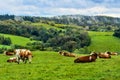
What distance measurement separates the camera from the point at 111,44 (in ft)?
461

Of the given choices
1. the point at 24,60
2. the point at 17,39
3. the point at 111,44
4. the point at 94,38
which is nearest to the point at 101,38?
the point at 94,38

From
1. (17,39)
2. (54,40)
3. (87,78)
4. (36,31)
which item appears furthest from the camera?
(36,31)

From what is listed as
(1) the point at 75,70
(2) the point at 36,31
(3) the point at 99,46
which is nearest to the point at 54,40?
(3) the point at 99,46

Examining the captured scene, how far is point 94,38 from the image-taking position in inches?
6009

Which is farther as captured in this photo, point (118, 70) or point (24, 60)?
point (24, 60)

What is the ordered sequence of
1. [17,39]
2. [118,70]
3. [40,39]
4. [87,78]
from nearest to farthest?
[87,78]
[118,70]
[17,39]
[40,39]

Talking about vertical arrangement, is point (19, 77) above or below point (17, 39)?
above

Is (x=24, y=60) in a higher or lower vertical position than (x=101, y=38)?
higher

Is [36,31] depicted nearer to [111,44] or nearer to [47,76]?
[111,44]

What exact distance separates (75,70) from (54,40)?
356ft

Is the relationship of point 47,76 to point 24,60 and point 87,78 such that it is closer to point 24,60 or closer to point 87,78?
point 87,78

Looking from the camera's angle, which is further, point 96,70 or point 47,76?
point 96,70

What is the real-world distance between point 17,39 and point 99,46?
37355 millimetres

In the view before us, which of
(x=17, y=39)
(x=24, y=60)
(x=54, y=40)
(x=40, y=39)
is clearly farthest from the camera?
(x=40, y=39)
